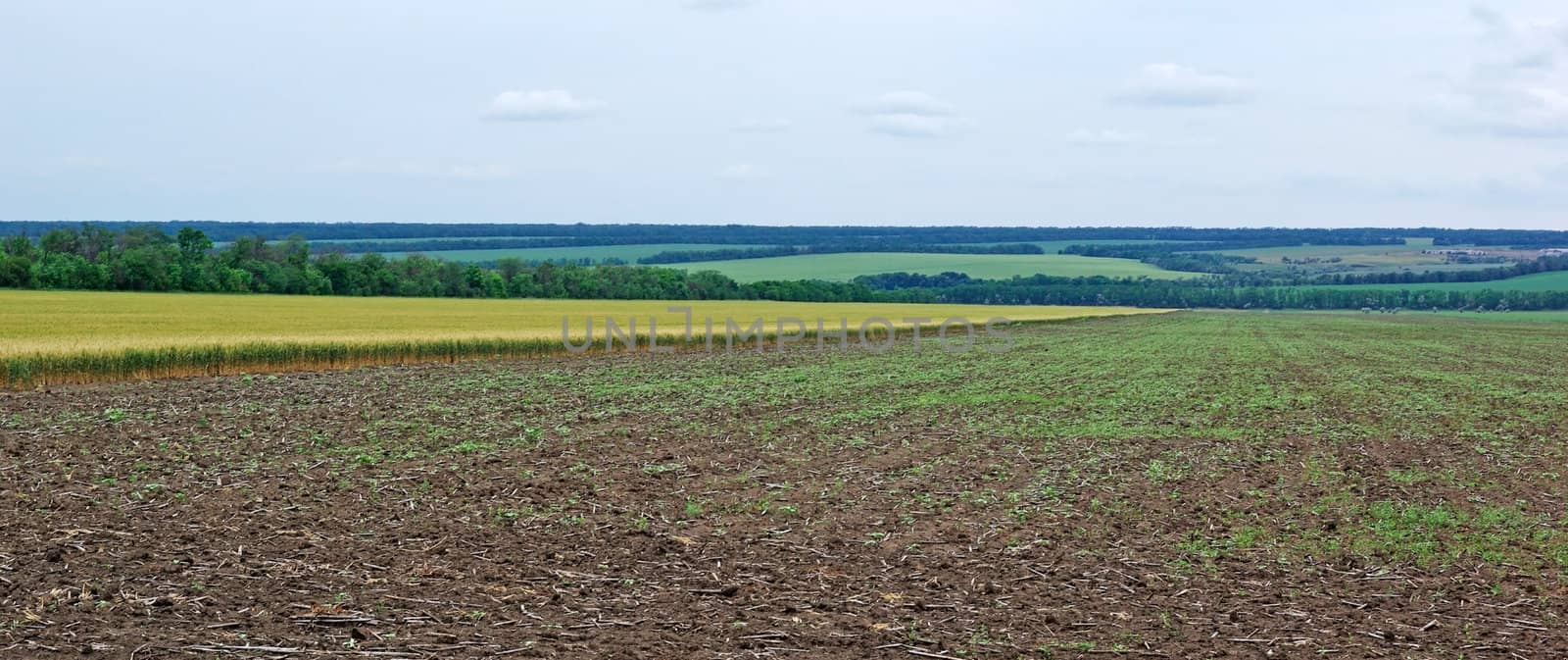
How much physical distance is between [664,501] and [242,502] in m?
3.73

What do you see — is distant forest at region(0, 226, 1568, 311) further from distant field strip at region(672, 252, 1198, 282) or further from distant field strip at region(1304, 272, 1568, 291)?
distant field strip at region(672, 252, 1198, 282)

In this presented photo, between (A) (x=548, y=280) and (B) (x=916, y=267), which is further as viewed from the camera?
(B) (x=916, y=267)

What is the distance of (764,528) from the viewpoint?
1143 centimetres

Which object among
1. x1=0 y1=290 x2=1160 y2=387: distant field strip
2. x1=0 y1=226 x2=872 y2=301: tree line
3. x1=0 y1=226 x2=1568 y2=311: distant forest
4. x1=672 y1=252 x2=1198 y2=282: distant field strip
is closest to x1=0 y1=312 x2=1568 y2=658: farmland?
x1=0 y1=290 x2=1160 y2=387: distant field strip

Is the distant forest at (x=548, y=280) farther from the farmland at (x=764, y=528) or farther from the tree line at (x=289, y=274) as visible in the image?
the farmland at (x=764, y=528)

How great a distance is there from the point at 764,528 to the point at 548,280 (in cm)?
10067

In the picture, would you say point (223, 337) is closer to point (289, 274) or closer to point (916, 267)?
point (289, 274)

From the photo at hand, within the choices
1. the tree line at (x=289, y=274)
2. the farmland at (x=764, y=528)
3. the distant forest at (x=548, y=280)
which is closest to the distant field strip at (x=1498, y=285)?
the distant forest at (x=548, y=280)

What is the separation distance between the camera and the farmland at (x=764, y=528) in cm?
823

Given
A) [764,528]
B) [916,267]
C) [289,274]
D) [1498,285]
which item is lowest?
[1498,285]

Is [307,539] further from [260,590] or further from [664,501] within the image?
[664,501]

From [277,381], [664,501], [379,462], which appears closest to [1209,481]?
[664,501]

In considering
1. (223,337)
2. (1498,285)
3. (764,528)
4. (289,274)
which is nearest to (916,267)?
(1498,285)

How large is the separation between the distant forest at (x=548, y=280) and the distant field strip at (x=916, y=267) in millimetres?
8106
